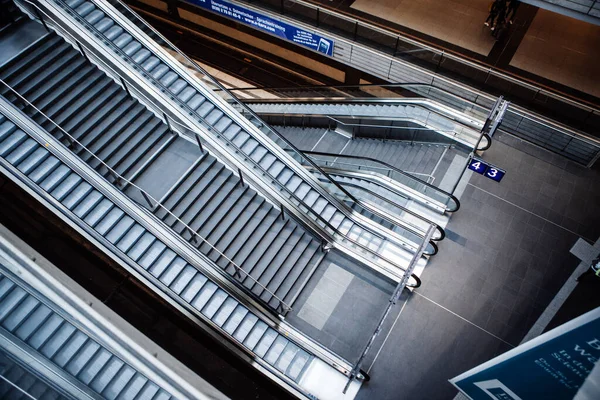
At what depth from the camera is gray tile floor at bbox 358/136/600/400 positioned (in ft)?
28.9

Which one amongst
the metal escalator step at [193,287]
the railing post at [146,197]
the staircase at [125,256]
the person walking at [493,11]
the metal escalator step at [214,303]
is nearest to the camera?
the staircase at [125,256]

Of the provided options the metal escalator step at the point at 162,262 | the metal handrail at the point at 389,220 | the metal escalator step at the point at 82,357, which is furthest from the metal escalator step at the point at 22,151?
the metal handrail at the point at 389,220

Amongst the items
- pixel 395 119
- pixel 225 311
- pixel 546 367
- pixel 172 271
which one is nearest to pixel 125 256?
pixel 172 271

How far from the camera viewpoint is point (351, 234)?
1018 cm

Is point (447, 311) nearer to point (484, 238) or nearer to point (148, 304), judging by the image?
point (484, 238)

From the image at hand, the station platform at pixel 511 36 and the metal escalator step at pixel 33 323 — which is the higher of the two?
the station platform at pixel 511 36

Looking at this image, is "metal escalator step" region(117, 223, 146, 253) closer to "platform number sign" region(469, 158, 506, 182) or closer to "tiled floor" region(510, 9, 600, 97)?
"platform number sign" region(469, 158, 506, 182)

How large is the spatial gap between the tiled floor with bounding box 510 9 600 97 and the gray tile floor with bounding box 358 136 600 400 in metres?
3.04

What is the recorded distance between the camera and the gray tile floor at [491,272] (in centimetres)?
880

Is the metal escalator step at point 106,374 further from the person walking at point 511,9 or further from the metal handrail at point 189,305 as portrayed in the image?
the person walking at point 511,9

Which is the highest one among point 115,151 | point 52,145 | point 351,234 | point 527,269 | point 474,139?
point 474,139

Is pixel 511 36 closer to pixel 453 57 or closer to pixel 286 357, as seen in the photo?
pixel 453 57

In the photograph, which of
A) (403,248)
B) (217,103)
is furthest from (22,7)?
(403,248)

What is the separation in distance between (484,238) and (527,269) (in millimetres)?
1094
